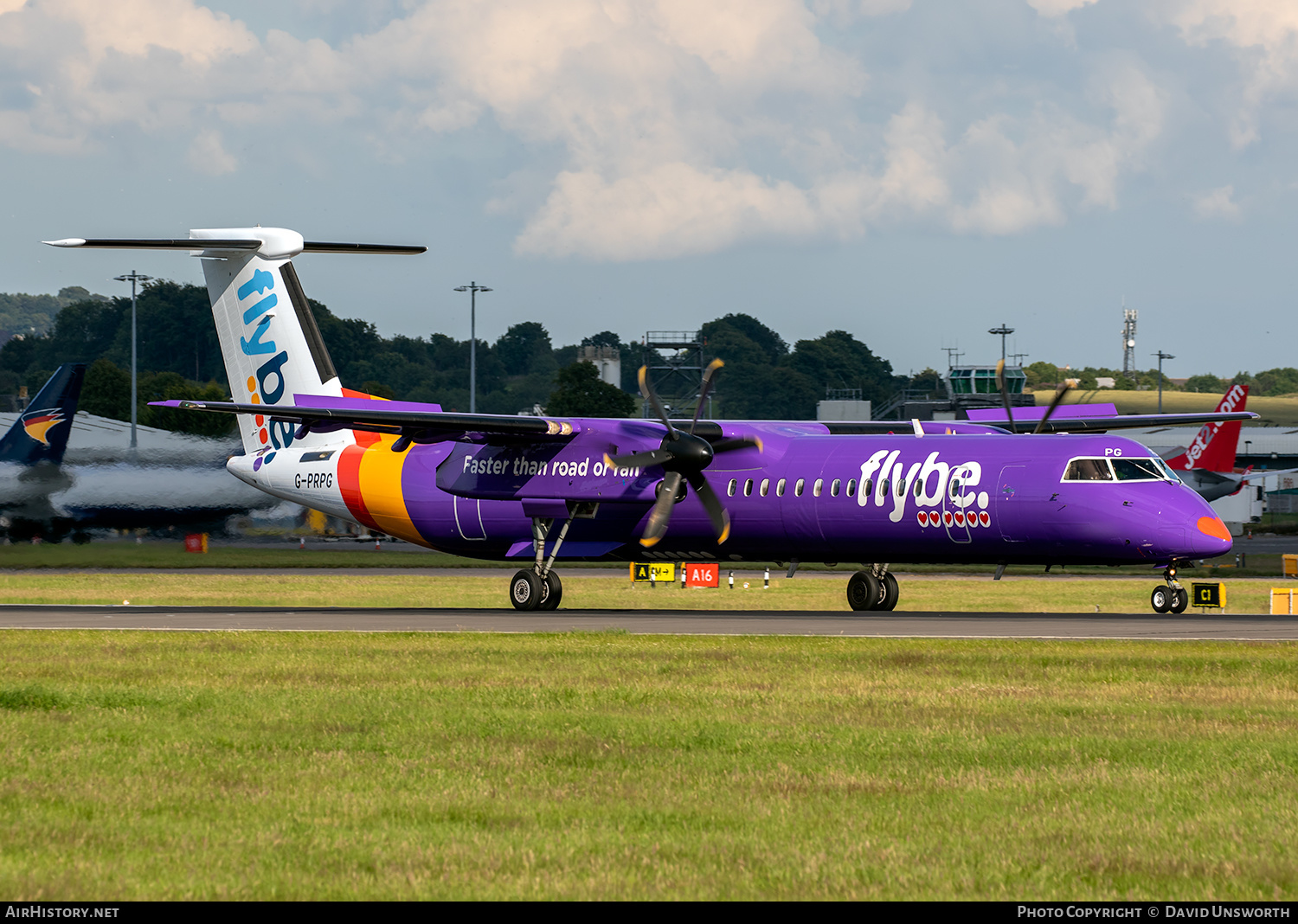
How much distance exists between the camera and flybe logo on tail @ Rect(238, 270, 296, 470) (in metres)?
36.2

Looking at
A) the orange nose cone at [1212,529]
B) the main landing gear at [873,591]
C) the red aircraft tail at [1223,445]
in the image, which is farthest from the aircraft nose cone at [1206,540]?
the red aircraft tail at [1223,445]

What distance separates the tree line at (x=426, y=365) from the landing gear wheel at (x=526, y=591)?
73.2 meters

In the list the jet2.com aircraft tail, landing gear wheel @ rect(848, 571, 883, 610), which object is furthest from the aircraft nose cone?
the jet2.com aircraft tail

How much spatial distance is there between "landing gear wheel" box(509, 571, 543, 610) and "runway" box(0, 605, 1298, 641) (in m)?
1.08

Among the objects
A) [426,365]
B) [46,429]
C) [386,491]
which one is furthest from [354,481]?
[426,365]

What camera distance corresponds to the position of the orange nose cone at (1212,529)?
26.4m

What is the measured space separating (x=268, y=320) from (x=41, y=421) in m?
15.4

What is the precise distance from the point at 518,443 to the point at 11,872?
2483cm

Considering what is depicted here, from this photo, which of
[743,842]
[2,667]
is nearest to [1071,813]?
[743,842]

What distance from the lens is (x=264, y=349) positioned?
119 feet

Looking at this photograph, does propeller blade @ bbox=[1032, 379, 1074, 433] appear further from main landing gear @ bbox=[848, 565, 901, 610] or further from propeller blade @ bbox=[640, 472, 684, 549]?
propeller blade @ bbox=[640, 472, 684, 549]

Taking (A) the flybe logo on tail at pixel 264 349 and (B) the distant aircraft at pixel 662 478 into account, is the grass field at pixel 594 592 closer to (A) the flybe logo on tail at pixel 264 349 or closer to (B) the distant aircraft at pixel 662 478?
(B) the distant aircraft at pixel 662 478

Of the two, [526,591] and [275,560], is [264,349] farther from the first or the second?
[275,560]

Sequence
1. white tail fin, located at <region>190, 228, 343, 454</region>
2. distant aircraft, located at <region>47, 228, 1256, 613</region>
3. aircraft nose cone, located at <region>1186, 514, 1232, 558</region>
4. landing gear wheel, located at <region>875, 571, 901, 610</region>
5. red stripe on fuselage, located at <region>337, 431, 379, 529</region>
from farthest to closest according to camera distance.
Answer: white tail fin, located at <region>190, 228, 343, 454</region> → red stripe on fuselage, located at <region>337, 431, 379, 529</region> → landing gear wheel, located at <region>875, 571, 901, 610</region> → distant aircraft, located at <region>47, 228, 1256, 613</region> → aircraft nose cone, located at <region>1186, 514, 1232, 558</region>
